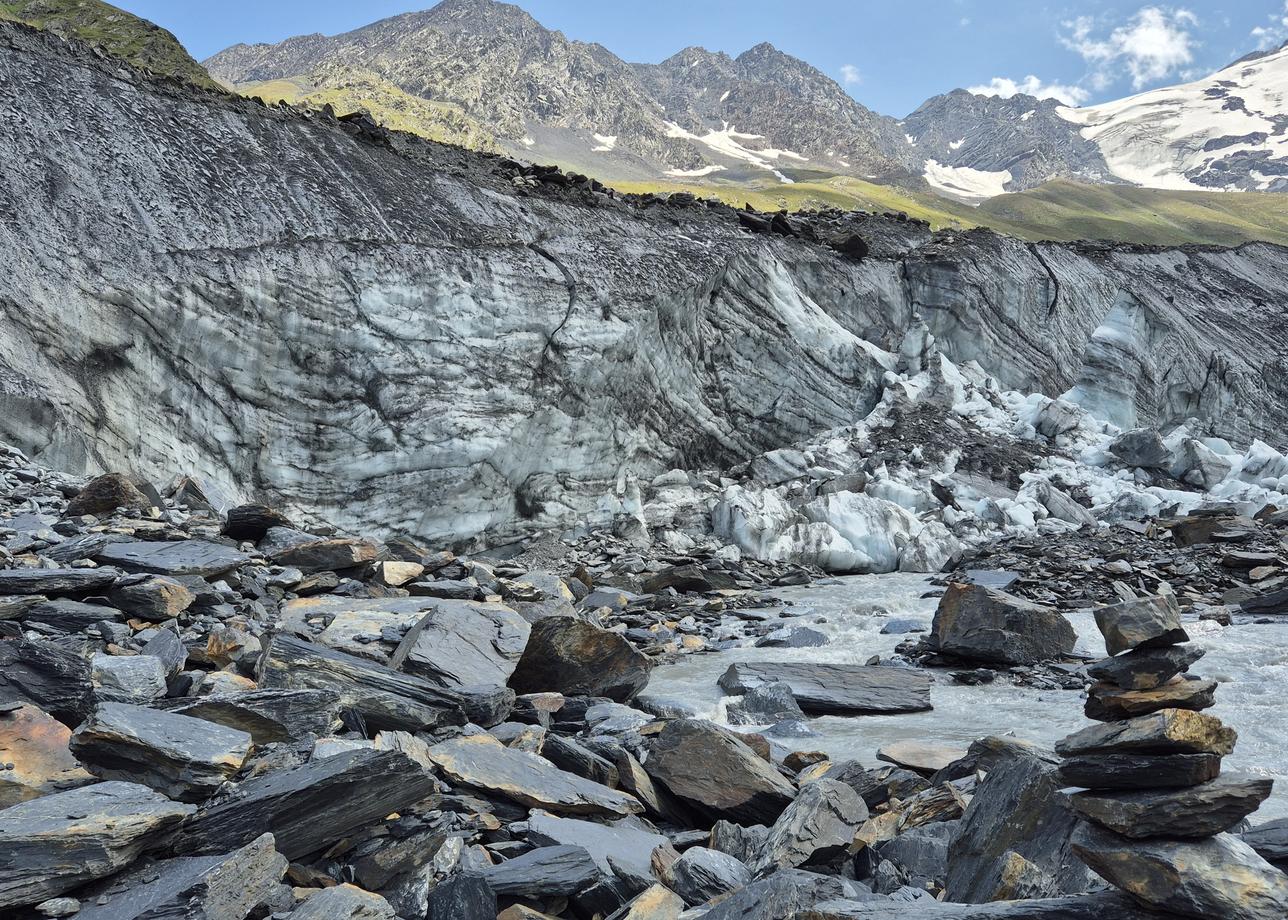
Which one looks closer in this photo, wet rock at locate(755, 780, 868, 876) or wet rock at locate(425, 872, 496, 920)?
wet rock at locate(425, 872, 496, 920)

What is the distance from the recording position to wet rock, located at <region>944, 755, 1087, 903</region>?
13.6 ft

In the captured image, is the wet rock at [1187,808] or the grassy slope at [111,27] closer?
the wet rock at [1187,808]

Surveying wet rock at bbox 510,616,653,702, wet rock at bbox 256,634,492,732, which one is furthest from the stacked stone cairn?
wet rock at bbox 510,616,653,702

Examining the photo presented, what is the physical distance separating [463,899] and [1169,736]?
3240 mm

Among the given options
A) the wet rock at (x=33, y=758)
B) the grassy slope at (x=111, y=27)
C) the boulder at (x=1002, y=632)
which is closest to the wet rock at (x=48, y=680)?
the wet rock at (x=33, y=758)

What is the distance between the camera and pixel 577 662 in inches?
333

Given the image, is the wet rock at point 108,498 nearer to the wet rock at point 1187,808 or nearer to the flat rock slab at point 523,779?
the flat rock slab at point 523,779

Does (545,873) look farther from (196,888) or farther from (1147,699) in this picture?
(1147,699)

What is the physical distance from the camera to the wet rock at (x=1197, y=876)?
332cm

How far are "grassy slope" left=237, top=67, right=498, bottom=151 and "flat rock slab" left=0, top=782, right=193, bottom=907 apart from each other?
16466 centimetres

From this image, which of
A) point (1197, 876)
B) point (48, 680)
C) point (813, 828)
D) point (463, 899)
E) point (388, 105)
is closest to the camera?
point (1197, 876)

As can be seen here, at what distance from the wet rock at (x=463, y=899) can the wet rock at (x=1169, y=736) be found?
2873 millimetres

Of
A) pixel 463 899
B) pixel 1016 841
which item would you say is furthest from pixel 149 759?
pixel 1016 841

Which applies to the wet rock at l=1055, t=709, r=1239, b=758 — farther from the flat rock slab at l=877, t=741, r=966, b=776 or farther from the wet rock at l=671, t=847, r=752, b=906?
the flat rock slab at l=877, t=741, r=966, b=776
